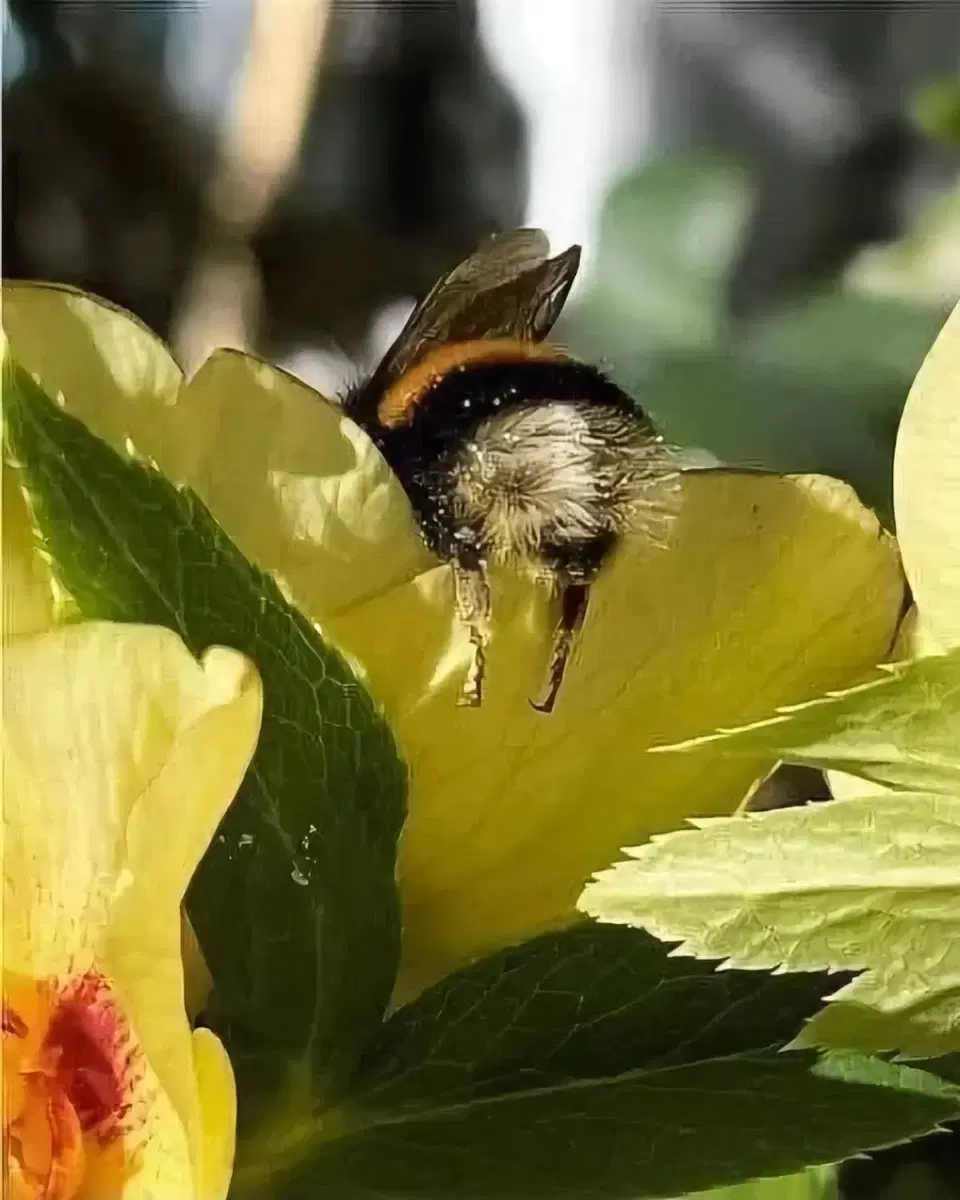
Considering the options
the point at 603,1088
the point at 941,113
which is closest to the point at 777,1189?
the point at 603,1088

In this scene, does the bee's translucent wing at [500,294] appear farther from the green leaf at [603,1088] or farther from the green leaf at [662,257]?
the green leaf at [603,1088]

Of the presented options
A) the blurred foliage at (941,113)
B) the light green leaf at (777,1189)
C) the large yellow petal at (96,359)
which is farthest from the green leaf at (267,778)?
the blurred foliage at (941,113)

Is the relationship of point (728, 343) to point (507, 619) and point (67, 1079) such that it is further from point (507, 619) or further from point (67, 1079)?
point (67, 1079)

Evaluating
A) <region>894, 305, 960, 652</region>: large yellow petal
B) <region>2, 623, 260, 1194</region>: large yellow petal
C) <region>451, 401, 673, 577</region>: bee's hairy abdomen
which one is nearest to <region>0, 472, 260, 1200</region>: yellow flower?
<region>2, 623, 260, 1194</region>: large yellow petal

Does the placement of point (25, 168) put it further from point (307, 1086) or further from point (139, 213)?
point (307, 1086)

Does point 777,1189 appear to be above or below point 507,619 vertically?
below

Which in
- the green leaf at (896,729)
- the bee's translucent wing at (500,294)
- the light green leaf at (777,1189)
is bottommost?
the light green leaf at (777,1189)

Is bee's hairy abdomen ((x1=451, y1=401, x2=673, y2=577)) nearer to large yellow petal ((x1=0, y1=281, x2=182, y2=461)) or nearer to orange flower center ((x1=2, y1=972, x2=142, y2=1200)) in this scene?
large yellow petal ((x1=0, y1=281, x2=182, y2=461))
